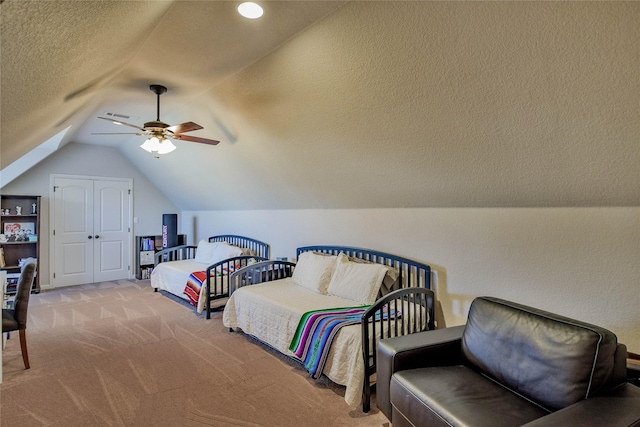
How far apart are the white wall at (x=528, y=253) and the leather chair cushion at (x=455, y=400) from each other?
0.97 meters

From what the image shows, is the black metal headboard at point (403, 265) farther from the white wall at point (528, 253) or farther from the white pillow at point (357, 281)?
Answer: the white pillow at point (357, 281)

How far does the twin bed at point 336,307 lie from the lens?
2.45 metres

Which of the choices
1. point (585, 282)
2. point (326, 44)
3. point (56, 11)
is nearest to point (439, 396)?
point (585, 282)

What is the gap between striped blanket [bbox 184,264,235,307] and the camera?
14.2ft

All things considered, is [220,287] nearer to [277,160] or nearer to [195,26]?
[277,160]

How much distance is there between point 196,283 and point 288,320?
1.98 meters

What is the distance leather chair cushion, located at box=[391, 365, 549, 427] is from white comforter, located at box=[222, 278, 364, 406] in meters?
0.46

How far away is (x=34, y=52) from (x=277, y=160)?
8.34 feet

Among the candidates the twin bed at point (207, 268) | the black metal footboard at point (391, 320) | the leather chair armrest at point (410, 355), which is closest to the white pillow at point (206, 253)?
the twin bed at point (207, 268)

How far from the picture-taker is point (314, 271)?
3.70 metres

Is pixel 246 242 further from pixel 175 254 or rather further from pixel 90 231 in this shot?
pixel 90 231

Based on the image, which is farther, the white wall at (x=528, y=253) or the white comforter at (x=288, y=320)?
the white comforter at (x=288, y=320)

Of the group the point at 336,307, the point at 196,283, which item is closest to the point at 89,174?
the point at 196,283

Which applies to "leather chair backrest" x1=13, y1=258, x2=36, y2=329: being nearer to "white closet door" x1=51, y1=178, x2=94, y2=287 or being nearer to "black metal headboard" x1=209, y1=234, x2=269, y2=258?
"black metal headboard" x1=209, y1=234, x2=269, y2=258
